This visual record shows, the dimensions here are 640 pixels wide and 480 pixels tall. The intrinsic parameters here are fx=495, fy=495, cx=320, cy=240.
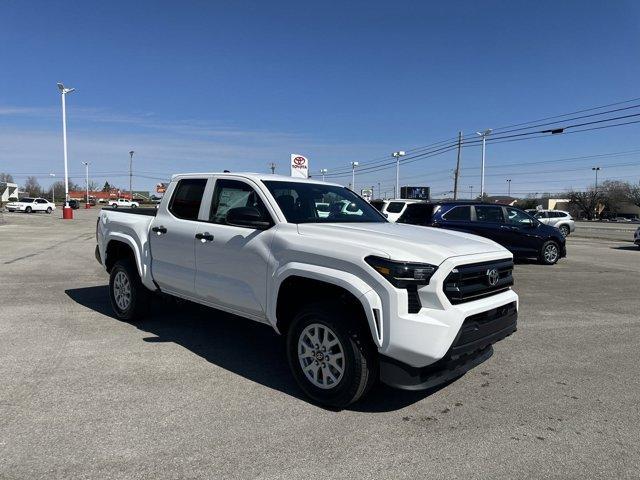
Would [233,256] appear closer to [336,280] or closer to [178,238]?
[178,238]

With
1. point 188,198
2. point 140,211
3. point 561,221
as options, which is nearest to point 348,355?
point 188,198

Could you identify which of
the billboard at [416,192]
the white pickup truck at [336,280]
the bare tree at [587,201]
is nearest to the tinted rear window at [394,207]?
the white pickup truck at [336,280]

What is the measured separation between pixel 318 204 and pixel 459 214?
9.49 m

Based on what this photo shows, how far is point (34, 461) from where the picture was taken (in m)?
3.04

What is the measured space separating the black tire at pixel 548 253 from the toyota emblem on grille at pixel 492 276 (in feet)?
36.1

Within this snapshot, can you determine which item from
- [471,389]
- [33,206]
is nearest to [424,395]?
[471,389]

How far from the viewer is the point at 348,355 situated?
369 cm

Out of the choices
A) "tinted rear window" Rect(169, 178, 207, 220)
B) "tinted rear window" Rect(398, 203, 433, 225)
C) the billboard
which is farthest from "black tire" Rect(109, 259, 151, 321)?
the billboard

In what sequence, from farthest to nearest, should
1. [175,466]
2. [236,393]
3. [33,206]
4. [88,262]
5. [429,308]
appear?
[33,206] → [88,262] → [236,393] → [429,308] → [175,466]

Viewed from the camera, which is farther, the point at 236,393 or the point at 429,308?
the point at 236,393

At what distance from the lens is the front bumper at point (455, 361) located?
11.6 feet

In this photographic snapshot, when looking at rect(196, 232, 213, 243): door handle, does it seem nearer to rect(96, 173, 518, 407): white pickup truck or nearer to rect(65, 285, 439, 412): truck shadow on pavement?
rect(96, 173, 518, 407): white pickup truck

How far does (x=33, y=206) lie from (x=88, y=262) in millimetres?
49520

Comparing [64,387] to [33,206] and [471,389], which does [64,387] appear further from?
[33,206]
